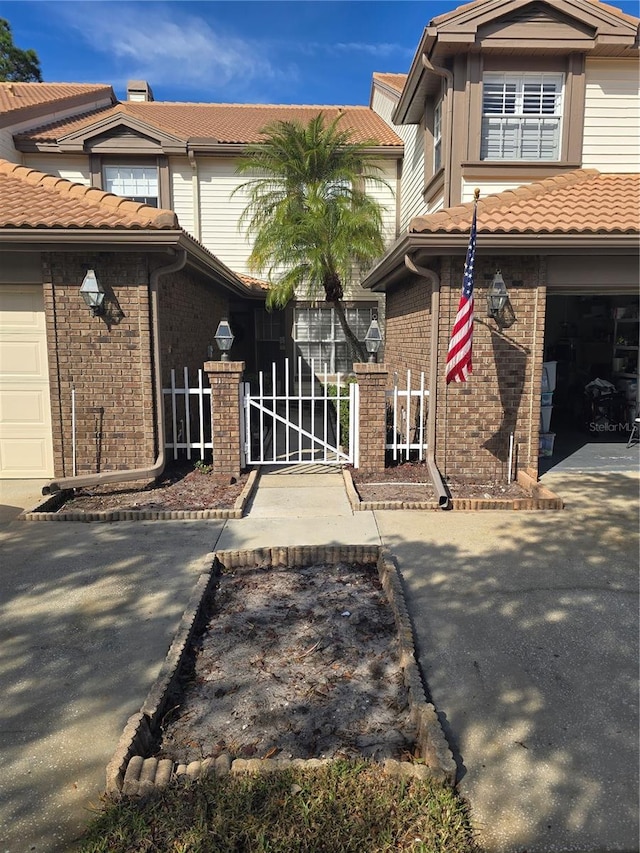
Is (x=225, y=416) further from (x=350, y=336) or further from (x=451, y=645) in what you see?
(x=350, y=336)

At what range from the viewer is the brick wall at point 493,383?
7668 millimetres

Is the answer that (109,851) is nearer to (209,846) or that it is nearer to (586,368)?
(209,846)

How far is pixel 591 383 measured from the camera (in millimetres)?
11641

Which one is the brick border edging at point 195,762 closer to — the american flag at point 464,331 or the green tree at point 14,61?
the american flag at point 464,331

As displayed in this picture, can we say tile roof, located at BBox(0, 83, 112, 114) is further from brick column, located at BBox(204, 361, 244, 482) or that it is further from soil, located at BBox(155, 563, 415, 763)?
soil, located at BBox(155, 563, 415, 763)

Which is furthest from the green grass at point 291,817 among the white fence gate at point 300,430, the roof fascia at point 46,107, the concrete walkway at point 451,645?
the roof fascia at point 46,107

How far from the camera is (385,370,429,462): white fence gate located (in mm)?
8015

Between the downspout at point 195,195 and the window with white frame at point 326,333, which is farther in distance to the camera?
the window with white frame at point 326,333

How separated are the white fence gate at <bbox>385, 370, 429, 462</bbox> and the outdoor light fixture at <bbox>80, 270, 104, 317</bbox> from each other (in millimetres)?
4024

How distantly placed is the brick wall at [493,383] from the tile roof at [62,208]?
154 inches

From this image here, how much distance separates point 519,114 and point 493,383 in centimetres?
462

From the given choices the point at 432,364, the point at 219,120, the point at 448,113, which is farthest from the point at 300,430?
the point at 219,120

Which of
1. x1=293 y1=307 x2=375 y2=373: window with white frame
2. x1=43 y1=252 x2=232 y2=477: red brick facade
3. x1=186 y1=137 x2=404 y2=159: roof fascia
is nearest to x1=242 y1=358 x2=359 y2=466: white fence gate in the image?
x1=43 y1=252 x2=232 y2=477: red brick facade

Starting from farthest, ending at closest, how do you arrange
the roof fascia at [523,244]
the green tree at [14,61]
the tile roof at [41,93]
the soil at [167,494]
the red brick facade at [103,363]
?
the green tree at [14,61], the tile roof at [41,93], the red brick facade at [103,363], the roof fascia at [523,244], the soil at [167,494]
